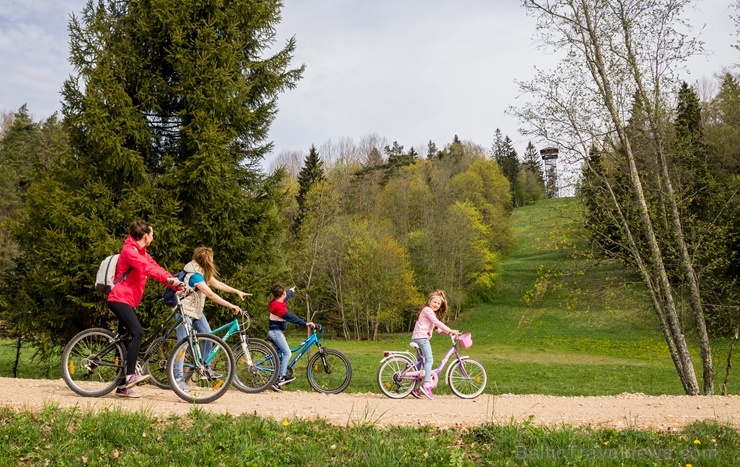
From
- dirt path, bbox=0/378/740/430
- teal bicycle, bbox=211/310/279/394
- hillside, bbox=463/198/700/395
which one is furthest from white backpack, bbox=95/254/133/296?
hillside, bbox=463/198/700/395

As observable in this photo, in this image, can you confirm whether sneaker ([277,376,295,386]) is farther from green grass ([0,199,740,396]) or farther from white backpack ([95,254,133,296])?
white backpack ([95,254,133,296])

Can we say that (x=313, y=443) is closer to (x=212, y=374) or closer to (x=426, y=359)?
(x=212, y=374)

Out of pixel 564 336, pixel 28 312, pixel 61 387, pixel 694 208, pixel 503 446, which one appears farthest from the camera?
pixel 564 336

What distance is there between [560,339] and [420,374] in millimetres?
32659

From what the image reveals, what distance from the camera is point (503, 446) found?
5004mm

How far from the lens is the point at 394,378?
29.9 feet

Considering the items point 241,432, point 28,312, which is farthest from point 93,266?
point 241,432

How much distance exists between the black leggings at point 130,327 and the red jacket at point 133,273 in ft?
0.25

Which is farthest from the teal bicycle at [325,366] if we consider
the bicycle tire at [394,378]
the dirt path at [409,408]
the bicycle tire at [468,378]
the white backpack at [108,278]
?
the white backpack at [108,278]

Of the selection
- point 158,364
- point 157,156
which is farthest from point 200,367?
point 157,156

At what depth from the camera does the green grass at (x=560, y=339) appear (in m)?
13.9

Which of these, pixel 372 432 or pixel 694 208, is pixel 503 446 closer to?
pixel 372 432

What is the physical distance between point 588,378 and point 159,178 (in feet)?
58.2

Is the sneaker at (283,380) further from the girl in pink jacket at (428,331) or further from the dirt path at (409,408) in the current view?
the girl in pink jacket at (428,331)
